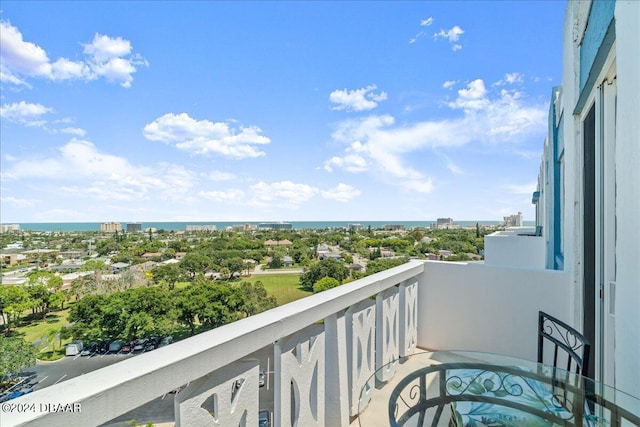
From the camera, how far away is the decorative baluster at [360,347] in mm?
1583

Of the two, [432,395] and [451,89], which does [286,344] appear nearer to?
[432,395]

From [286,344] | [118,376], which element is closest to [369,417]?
[286,344]

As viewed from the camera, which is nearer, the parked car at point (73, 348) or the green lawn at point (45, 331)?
the green lawn at point (45, 331)

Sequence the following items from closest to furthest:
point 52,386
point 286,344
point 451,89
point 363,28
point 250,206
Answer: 1. point 52,386
2. point 286,344
3. point 363,28
4. point 451,89
5. point 250,206

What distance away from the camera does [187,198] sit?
34.8 metres

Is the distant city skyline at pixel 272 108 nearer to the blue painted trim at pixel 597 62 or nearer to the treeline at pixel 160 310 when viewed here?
the blue painted trim at pixel 597 62

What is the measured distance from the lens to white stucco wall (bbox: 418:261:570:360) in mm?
2316

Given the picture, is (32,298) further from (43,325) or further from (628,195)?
(628,195)

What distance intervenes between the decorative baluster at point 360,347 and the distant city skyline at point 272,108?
3139 mm

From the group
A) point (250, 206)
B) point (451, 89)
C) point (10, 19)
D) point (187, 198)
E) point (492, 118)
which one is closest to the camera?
point (492, 118)

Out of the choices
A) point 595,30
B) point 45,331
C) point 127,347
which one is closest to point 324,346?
point 595,30

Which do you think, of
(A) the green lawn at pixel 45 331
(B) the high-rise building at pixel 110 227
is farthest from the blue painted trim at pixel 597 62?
(B) the high-rise building at pixel 110 227

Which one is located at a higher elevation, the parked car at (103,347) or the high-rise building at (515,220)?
the high-rise building at (515,220)

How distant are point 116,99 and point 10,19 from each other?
20.3ft
